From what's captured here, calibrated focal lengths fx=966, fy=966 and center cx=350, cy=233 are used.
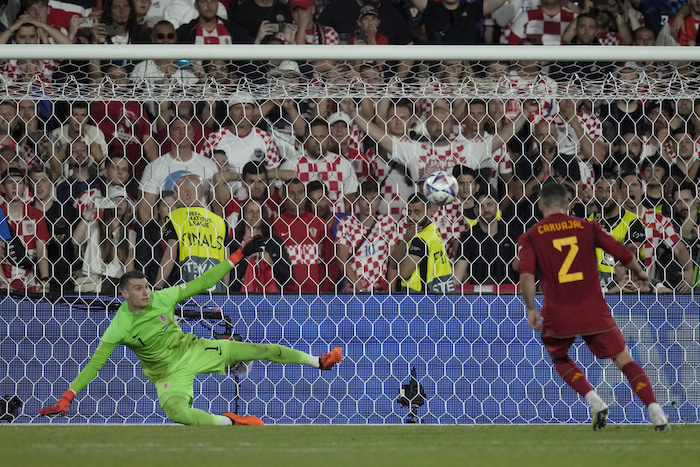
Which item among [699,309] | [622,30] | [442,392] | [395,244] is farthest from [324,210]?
[622,30]

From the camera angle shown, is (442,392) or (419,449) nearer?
(419,449)

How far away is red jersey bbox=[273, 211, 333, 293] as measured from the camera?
711 cm

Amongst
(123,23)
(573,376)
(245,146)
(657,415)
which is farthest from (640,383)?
(123,23)

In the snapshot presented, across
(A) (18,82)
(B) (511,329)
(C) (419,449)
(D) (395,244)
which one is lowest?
(C) (419,449)

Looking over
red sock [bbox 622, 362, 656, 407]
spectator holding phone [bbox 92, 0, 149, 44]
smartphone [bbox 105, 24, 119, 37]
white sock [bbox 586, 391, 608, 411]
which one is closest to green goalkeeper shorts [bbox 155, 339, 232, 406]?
white sock [bbox 586, 391, 608, 411]

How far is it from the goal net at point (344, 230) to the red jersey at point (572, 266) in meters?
1.54

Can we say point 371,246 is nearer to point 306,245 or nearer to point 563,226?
point 306,245

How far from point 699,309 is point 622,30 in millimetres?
3511

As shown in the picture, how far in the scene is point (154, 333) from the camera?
20.9ft

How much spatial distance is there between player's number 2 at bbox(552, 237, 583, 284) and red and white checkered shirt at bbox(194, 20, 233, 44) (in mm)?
4474

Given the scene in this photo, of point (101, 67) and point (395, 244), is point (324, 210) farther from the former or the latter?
point (101, 67)

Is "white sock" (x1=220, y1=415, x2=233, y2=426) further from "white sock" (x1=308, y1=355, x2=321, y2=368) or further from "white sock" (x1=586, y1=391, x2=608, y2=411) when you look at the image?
"white sock" (x1=586, y1=391, x2=608, y2=411)

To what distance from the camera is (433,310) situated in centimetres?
689

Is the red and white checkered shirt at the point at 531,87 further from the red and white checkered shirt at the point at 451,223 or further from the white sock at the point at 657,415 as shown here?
the white sock at the point at 657,415
